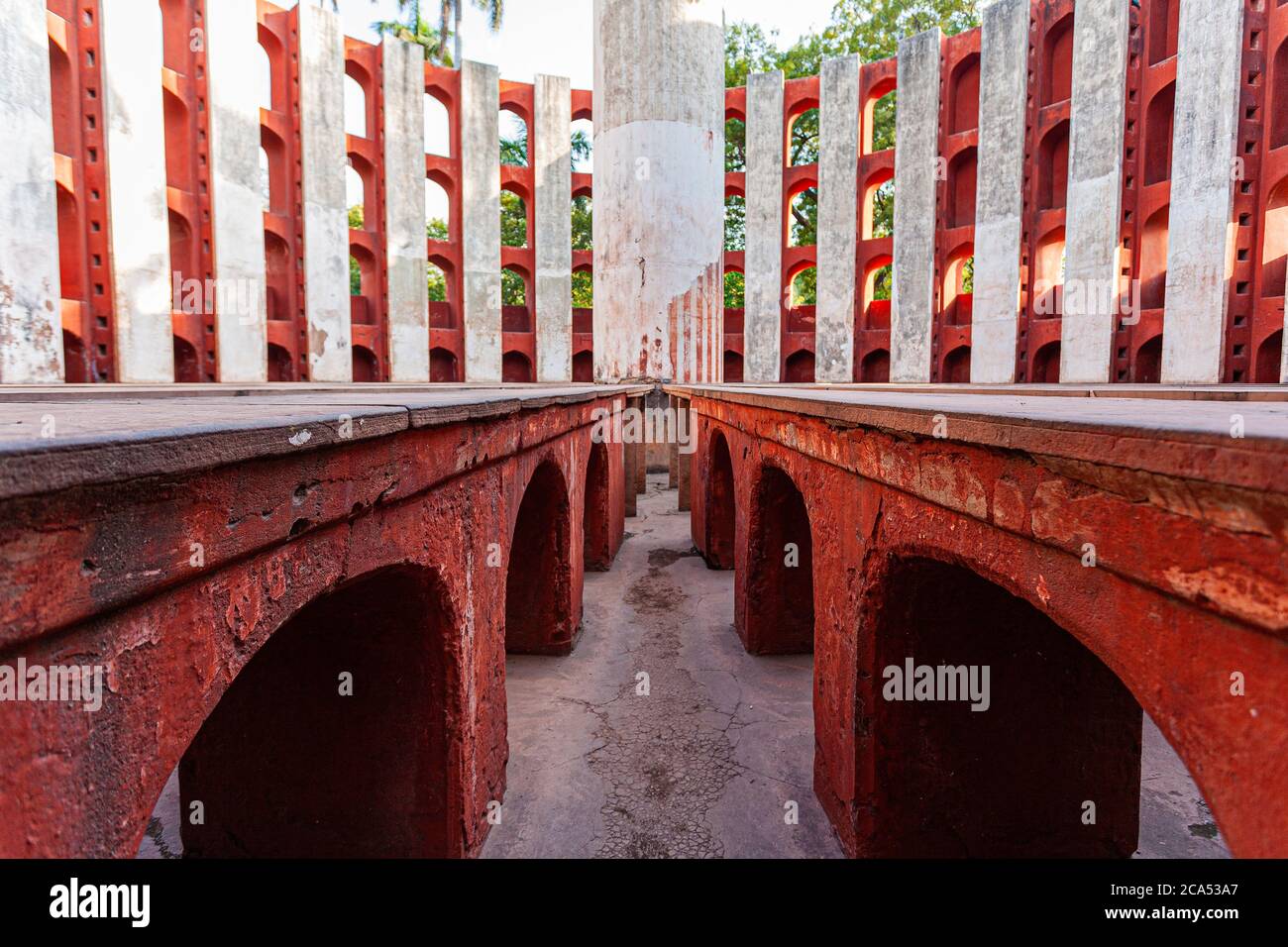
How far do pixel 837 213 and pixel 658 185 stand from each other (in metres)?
6.26

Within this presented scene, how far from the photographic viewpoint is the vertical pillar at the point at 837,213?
17641 mm

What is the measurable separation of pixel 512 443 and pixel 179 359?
526 inches

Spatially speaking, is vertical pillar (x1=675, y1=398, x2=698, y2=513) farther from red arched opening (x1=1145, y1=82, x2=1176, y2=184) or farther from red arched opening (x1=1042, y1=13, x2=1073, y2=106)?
red arched opening (x1=1042, y1=13, x2=1073, y2=106)

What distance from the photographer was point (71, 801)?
4.19 ft

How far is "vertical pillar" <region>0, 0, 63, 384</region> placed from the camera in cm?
1084

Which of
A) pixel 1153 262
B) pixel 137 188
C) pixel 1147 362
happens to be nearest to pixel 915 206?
pixel 1153 262

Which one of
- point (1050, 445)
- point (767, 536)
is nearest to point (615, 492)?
point (767, 536)

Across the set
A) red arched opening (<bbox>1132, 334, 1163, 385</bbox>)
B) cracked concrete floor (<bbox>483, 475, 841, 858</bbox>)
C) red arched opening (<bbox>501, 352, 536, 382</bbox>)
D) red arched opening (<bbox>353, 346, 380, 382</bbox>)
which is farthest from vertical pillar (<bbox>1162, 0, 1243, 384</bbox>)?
red arched opening (<bbox>353, 346, 380, 382</bbox>)

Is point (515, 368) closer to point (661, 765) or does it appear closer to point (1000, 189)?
point (1000, 189)

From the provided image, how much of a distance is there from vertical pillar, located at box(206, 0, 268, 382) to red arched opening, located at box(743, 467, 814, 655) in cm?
1225

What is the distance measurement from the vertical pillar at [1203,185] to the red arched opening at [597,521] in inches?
396

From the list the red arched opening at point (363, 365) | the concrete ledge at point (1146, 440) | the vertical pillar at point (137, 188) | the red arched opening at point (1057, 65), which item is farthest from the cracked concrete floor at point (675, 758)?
the red arched opening at point (1057, 65)

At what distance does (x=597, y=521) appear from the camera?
9781 mm

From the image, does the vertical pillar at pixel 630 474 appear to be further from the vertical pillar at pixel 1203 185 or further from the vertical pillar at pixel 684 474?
the vertical pillar at pixel 1203 185
